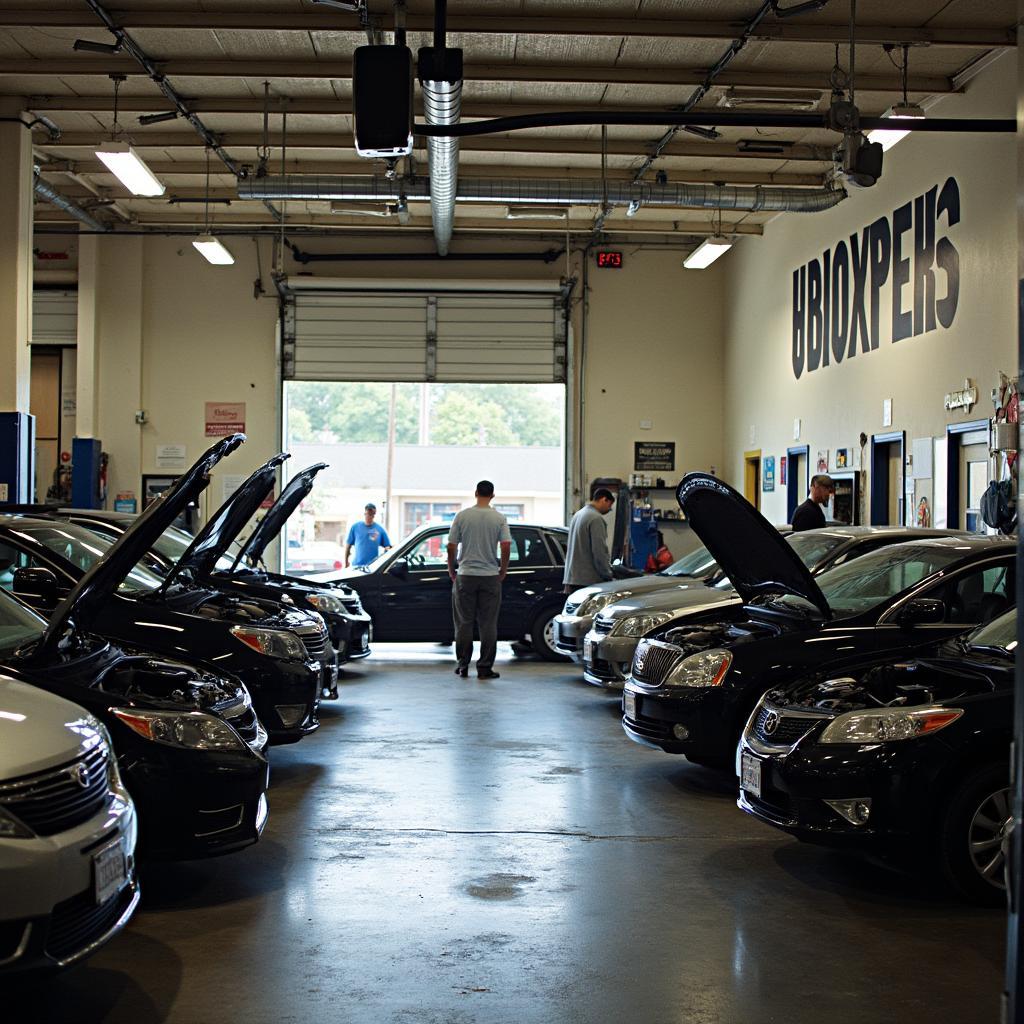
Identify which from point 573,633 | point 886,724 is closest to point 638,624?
point 573,633

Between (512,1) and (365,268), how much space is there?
1048 centimetres

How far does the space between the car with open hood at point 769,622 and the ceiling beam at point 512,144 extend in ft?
29.9

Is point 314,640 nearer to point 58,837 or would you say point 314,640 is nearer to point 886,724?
point 886,724

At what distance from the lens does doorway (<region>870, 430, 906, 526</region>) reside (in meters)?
14.0

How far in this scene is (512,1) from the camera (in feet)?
36.6

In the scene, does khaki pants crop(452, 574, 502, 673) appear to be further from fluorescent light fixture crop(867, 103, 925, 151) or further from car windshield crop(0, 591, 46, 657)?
car windshield crop(0, 591, 46, 657)

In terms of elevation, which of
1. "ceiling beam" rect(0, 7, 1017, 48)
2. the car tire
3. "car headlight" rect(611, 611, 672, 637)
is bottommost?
the car tire

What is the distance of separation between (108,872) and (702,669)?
411cm

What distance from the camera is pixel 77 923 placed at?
3.42 m

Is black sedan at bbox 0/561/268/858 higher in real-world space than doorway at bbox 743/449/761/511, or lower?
lower

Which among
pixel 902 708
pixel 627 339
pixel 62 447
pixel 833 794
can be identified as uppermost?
pixel 627 339

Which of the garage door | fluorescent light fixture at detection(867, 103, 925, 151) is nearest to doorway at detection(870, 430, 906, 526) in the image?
fluorescent light fixture at detection(867, 103, 925, 151)

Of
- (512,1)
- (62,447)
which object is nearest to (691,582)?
(512,1)

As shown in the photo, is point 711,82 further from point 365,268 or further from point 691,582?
point 365,268
